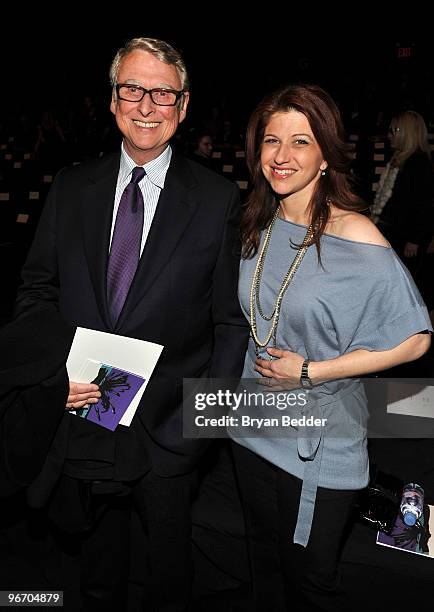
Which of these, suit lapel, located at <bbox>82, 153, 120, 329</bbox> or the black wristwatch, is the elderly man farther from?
the black wristwatch

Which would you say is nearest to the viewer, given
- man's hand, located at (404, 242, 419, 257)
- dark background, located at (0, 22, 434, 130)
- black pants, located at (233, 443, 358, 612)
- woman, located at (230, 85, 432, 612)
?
woman, located at (230, 85, 432, 612)

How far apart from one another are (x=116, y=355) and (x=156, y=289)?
21 cm

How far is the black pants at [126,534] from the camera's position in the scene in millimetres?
1705

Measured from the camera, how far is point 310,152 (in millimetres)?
1548

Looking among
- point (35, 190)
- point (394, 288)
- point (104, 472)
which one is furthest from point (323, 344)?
point (35, 190)

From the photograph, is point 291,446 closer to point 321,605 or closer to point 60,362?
point 321,605

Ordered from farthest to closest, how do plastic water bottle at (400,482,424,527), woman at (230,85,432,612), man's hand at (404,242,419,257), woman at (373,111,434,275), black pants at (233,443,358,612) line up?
man's hand at (404,242,419,257) → woman at (373,111,434,275) → plastic water bottle at (400,482,424,527) → black pants at (233,443,358,612) → woman at (230,85,432,612)

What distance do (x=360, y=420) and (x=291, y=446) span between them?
0.20 m

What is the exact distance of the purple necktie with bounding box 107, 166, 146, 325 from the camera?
1.59 m

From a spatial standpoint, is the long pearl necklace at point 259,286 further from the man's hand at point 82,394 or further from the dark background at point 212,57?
the dark background at point 212,57

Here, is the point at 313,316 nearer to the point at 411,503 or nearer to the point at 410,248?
the point at 411,503

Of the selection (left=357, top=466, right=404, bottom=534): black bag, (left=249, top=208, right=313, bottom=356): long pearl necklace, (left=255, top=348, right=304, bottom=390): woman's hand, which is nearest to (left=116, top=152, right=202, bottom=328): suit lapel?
(left=249, top=208, right=313, bottom=356): long pearl necklace

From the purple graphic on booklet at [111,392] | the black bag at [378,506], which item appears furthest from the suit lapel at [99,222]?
the black bag at [378,506]

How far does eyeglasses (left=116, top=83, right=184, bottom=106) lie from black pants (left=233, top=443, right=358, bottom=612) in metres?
1.00
